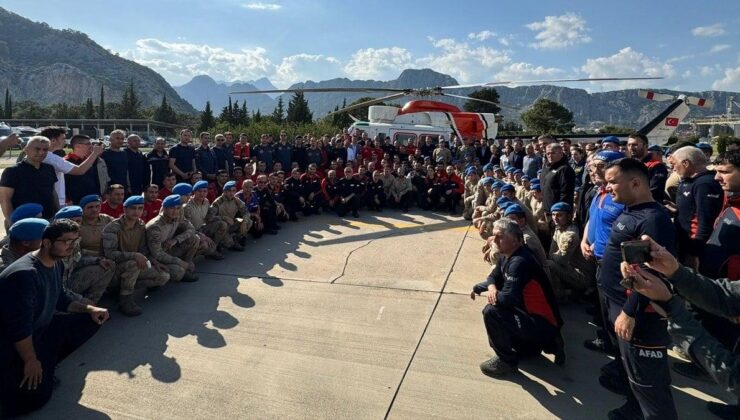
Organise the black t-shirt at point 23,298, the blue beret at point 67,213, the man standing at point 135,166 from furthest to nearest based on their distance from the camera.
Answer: the man standing at point 135,166 → the blue beret at point 67,213 → the black t-shirt at point 23,298

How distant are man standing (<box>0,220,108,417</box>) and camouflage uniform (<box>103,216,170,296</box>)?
125 centimetres

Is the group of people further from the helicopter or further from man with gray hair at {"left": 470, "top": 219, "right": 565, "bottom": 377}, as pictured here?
the helicopter

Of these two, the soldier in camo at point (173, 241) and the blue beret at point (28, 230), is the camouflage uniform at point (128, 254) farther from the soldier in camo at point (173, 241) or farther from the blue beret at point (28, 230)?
the blue beret at point (28, 230)

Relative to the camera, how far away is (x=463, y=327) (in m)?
4.14

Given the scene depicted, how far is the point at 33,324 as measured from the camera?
2.71m

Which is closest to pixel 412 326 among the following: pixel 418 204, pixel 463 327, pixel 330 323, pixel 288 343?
pixel 463 327

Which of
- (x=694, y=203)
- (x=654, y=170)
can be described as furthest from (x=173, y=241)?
(x=654, y=170)

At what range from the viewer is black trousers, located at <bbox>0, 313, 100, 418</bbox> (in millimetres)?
2658

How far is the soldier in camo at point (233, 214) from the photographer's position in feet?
21.9

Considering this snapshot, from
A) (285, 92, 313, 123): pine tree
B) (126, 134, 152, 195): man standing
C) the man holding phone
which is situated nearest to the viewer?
the man holding phone

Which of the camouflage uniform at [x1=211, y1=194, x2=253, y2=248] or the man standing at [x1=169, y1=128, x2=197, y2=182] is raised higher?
the man standing at [x1=169, y1=128, x2=197, y2=182]

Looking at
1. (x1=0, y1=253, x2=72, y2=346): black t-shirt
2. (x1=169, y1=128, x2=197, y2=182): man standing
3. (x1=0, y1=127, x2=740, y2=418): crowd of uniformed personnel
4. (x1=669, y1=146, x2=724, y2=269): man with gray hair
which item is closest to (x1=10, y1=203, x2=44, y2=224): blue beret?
(x1=0, y1=127, x2=740, y2=418): crowd of uniformed personnel

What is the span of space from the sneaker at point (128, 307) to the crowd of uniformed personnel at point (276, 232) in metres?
0.01

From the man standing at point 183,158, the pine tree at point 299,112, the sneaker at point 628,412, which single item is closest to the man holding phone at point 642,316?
the sneaker at point 628,412
